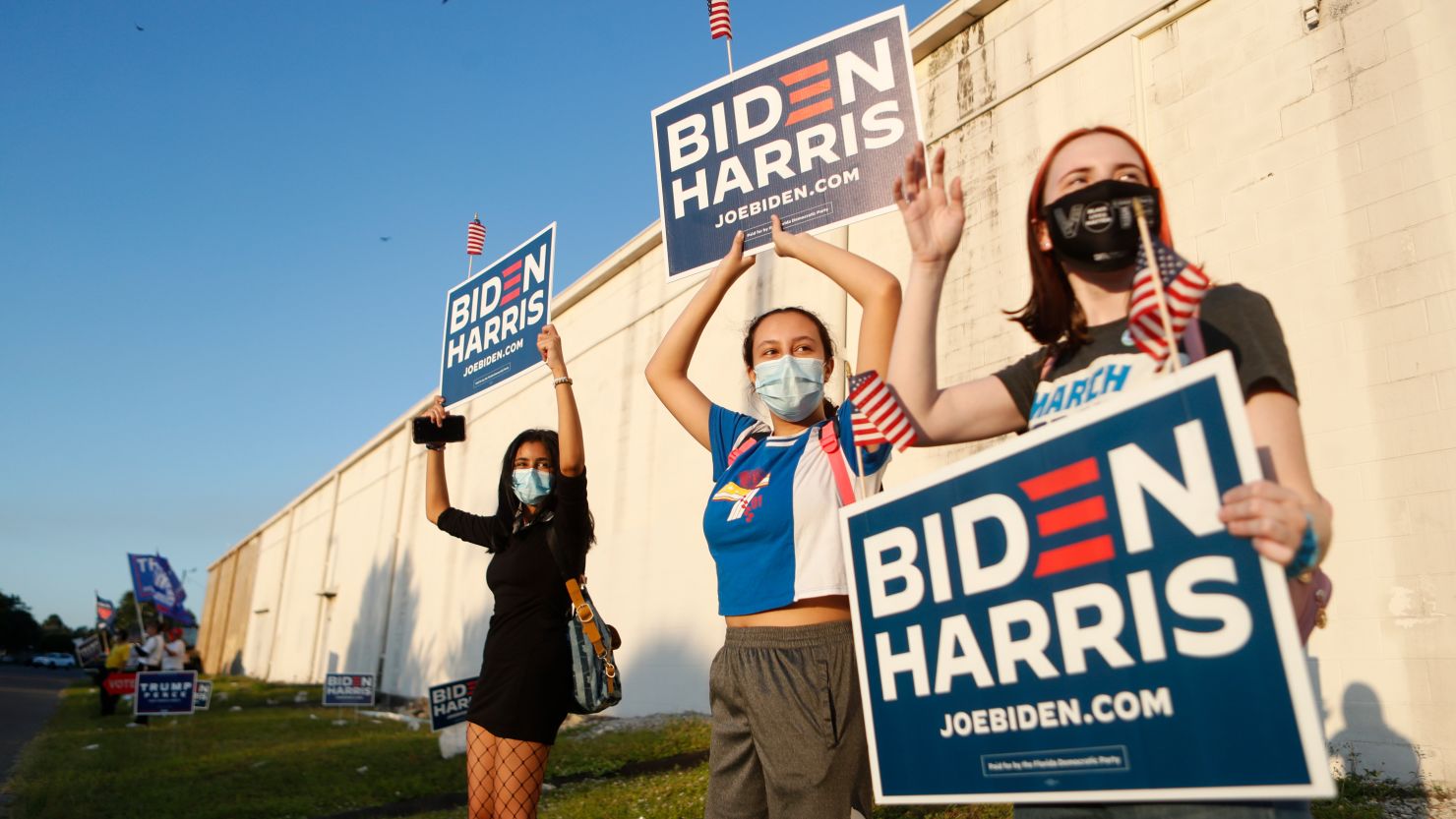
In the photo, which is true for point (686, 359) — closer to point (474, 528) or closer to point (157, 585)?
point (474, 528)

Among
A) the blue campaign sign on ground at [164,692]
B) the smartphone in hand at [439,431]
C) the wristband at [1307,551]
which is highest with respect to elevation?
the smartphone in hand at [439,431]

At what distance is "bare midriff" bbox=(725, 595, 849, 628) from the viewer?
223cm

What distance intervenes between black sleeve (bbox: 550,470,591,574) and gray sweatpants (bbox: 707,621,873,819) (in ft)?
4.49

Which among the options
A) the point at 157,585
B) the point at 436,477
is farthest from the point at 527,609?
the point at 157,585

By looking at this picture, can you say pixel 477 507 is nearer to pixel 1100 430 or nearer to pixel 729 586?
pixel 729 586

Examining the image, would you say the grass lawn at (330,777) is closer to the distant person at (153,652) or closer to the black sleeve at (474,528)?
the black sleeve at (474,528)

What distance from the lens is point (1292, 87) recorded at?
606 cm

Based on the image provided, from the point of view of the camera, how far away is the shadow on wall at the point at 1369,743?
16.5 ft

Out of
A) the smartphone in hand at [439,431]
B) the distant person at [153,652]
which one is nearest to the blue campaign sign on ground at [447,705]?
the smartphone in hand at [439,431]

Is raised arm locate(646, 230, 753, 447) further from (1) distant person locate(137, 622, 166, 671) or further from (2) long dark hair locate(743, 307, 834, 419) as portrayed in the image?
(1) distant person locate(137, 622, 166, 671)

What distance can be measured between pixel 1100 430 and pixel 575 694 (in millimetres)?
2515

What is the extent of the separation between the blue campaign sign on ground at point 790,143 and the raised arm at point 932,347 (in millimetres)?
1298

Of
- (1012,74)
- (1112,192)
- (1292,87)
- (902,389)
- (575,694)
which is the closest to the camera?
(1112,192)

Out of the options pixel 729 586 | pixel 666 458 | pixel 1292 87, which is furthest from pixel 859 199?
pixel 666 458
